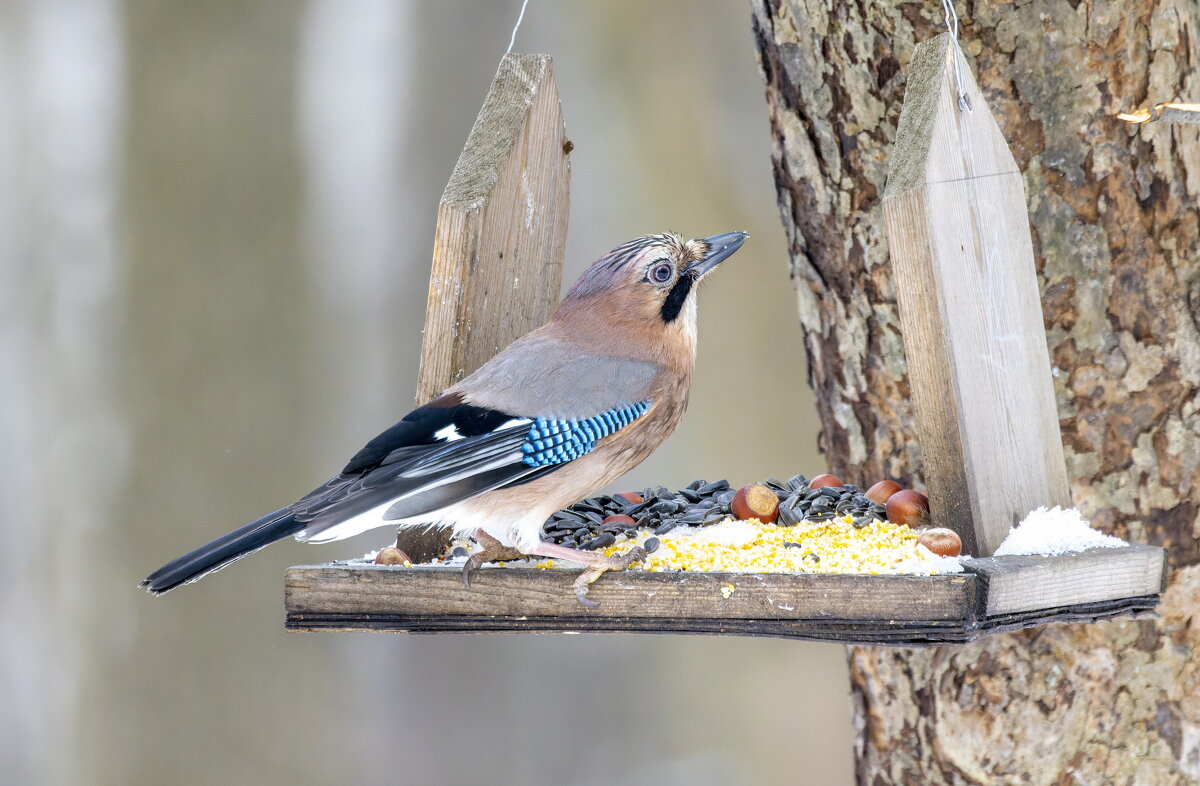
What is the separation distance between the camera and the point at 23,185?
16.7ft

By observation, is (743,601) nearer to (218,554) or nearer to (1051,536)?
(1051,536)

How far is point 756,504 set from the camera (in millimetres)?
2705

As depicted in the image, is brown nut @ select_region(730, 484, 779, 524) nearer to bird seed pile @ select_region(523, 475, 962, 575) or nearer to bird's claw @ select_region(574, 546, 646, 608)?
bird seed pile @ select_region(523, 475, 962, 575)

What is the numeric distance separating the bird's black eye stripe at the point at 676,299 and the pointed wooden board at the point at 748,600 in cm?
73

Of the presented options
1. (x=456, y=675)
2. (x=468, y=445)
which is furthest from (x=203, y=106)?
(x=468, y=445)

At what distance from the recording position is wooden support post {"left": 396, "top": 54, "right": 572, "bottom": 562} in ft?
9.69

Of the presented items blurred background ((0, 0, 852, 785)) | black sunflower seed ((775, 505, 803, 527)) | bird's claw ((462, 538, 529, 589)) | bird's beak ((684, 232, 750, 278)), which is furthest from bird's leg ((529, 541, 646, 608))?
blurred background ((0, 0, 852, 785))

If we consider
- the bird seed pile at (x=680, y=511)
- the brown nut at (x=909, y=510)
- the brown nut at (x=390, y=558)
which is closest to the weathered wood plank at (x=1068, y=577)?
the brown nut at (x=909, y=510)

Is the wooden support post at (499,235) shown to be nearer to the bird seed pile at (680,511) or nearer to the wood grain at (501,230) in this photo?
the wood grain at (501,230)

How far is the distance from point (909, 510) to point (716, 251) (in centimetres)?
76

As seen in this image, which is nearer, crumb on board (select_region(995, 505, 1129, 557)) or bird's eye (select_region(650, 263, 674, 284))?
crumb on board (select_region(995, 505, 1129, 557))

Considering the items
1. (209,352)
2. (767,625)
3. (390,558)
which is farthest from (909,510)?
(209,352)

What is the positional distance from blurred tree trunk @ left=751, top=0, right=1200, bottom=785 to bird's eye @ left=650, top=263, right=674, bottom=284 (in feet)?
2.76

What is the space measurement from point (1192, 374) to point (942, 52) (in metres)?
1.25
